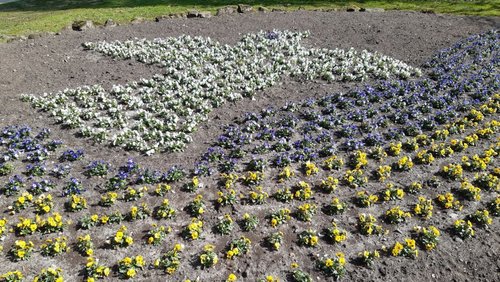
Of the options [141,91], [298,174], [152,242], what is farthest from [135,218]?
[141,91]

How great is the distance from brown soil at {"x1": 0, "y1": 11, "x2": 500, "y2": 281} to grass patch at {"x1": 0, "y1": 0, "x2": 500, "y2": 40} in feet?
8.94

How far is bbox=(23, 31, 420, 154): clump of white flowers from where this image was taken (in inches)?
442

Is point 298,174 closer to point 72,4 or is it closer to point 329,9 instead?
point 329,9

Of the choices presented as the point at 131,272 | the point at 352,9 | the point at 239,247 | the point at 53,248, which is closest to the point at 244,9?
the point at 352,9

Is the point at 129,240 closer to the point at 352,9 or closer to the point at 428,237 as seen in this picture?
the point at 428,237

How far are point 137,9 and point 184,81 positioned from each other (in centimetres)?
1216

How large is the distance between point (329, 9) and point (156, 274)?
17.8 m

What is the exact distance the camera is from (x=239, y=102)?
12.7 m

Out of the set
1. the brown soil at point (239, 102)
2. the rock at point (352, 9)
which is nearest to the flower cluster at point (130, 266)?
the brown soil at point (239, 102)

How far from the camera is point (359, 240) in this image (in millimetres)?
7824

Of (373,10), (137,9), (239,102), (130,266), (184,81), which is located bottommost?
(130,266)

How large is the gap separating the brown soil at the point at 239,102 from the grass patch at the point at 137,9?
2726 mm

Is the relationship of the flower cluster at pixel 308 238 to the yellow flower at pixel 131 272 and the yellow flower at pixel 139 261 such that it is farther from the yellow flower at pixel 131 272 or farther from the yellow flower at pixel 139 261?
the yellow flower at pixel 131 272

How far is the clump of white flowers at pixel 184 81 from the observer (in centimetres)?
1123
